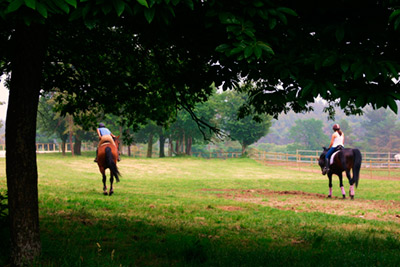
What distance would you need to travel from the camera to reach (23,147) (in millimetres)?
5113

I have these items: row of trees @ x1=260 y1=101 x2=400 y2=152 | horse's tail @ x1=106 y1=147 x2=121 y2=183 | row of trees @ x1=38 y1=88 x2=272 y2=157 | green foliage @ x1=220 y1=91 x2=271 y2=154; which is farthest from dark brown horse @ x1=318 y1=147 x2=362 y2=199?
row of trees @ x1=260 y1=101 x2=400 y2=152

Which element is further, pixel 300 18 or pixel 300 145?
pixel 300 145

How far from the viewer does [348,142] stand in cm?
9238

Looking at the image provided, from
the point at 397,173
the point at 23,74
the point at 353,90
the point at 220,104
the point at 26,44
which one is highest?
the point at 220,104

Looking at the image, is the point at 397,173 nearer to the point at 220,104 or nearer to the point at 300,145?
the point at 220,104

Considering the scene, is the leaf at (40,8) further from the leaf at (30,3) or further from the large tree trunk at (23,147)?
the large tree trunk at (23,147)

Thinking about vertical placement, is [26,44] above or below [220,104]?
below

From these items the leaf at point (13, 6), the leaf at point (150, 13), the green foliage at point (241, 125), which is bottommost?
the leaf at point (13, 6)

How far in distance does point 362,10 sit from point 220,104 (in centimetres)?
6882

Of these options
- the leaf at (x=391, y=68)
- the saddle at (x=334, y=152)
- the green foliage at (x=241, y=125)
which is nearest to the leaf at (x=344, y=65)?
the leaf at (x=391, y=68)

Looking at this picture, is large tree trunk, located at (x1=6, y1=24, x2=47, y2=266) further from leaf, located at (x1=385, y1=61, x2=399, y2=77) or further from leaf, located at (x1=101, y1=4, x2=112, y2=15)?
leaf, located at (x1=385, y1=61, x2=399, y2=77)

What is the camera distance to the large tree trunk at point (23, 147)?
511cm

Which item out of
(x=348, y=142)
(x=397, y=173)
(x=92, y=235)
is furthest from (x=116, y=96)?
(x=348, y=142)

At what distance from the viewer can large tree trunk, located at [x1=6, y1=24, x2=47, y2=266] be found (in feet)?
16.8
